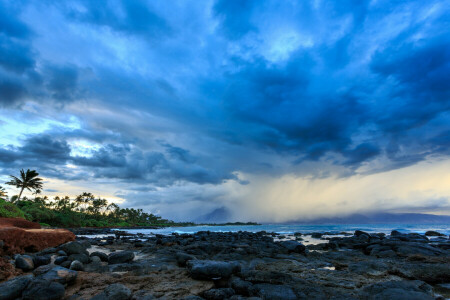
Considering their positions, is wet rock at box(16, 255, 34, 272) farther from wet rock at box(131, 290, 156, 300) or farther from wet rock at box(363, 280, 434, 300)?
wet rock at box(363, 280, 434, 300)

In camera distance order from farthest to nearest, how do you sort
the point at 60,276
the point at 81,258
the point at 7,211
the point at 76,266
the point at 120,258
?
1. the point at 7,211
2. the point at 120,258
3. the point at 81,258
4. the point at 76,266
5. the point at 60,276

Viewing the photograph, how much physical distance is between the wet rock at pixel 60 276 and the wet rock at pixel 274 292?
4.61 meters

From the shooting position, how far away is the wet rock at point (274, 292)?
188 inches

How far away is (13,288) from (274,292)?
555cm

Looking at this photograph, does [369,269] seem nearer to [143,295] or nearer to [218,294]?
[218,294]

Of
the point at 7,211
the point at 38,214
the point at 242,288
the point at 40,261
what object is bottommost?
the point at 242,288

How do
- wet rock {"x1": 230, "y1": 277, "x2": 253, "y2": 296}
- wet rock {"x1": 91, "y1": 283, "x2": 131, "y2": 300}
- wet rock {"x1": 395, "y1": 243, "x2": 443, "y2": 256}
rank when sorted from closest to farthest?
1. wet rock {"x1": 91, "y1": 283, "x2": 131, "y2": 300}
2. wet rock {"x1": 230, "y1": 277, "x2": 253, "y2": 296}
3. wet rock {"x1": 395, "y1": 243, "x2": 443, "y2": 256}

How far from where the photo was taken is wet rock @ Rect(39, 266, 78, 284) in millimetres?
5059

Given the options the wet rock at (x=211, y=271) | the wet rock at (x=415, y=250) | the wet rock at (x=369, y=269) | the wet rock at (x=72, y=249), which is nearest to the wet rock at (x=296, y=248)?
the wet rock at (x=369, y=269)

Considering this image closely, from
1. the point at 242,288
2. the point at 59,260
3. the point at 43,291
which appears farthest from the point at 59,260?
the point at 242,288

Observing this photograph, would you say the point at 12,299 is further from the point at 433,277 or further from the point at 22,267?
the point at 433,277

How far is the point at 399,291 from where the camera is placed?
4.65m

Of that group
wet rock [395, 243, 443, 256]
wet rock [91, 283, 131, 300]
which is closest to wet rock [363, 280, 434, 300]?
wet rock [91, 283, 131, 300]

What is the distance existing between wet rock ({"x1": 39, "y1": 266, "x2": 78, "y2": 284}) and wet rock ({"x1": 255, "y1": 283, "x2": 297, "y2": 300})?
4605 millimetres
